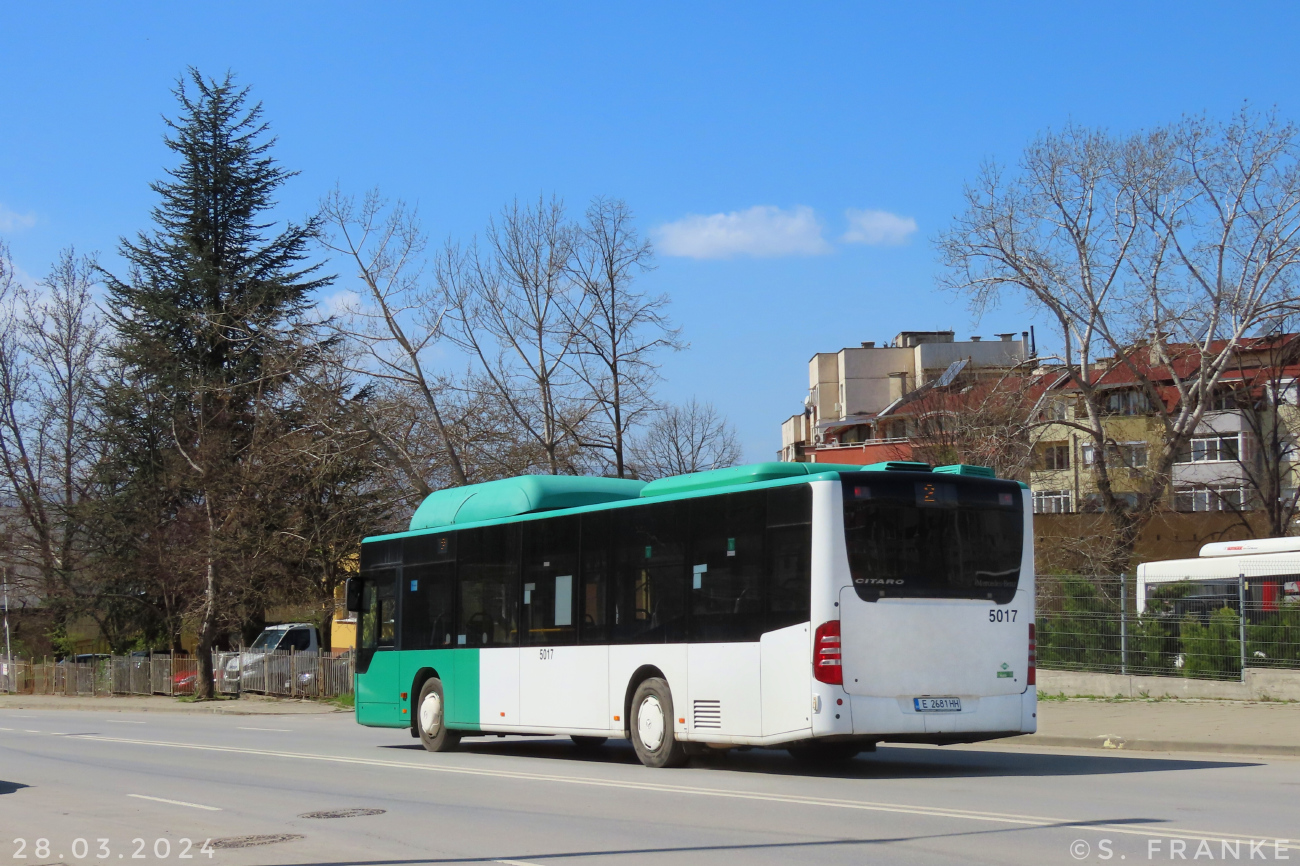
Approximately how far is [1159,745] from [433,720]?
31.0ft

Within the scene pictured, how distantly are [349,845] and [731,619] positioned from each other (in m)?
5.22

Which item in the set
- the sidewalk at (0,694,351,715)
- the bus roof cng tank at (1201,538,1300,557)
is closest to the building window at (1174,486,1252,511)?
the bus roof cng tank at (1201,538,1300,557)

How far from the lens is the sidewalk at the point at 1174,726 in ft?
52.4

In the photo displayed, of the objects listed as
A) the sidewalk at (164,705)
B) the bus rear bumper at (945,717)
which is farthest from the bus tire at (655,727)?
the sidewalk at (164,705)

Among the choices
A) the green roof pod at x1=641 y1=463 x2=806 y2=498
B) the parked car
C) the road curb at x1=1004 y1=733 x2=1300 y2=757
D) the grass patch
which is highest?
the green roof pod at x1=641 y1=463 x2=806 y2=498

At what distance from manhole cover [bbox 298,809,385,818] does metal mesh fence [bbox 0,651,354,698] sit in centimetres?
2571

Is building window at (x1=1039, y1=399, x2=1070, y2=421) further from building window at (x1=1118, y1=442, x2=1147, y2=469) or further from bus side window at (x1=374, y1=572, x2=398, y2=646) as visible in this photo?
bus side window at (x1=374, y1=572, x2=398, y2=646)

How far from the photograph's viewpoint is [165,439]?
48.2 meters

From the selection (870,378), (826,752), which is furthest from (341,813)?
(870,378)

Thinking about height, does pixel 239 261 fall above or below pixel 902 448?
above

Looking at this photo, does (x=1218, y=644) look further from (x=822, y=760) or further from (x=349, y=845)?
(x=349, y=845)

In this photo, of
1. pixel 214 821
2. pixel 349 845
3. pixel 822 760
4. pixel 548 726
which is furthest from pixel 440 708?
pixel 349 845

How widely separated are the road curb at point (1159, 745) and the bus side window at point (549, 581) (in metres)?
5.77

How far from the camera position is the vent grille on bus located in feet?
44.4
